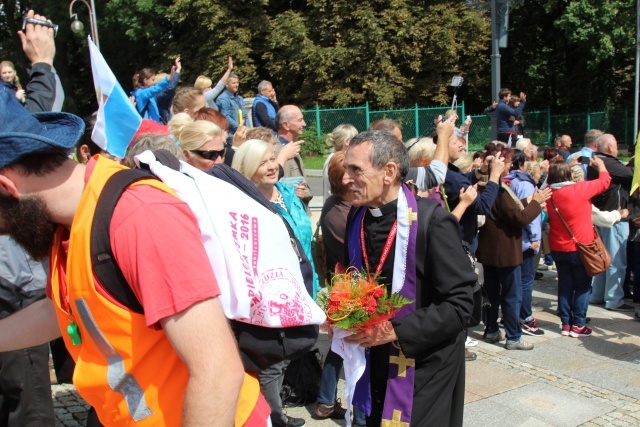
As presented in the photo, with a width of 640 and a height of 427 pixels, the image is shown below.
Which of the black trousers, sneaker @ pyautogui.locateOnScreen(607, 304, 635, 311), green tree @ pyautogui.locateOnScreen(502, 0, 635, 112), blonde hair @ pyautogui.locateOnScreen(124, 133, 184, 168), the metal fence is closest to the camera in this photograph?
blonde hair @ pyautogui.locateOnScreen(124, 133, 184, 168)

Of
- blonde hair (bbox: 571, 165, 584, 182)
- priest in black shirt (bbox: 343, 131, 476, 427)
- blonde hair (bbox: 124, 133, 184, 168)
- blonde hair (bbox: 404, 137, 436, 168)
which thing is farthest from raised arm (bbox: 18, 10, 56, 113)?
blonde hair (bbox: 571, 165, 584, 182)

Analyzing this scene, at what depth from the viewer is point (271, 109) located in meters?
9.88

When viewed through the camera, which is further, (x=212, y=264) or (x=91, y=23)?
(x=91, y=23)

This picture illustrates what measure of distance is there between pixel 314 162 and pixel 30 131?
23909 millimetres

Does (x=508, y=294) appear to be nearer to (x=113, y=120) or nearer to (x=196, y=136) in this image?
(x=196, y=136)

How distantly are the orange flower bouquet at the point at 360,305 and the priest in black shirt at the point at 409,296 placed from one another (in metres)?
0.08

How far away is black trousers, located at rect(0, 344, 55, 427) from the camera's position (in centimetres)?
416

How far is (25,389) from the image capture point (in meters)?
4.21

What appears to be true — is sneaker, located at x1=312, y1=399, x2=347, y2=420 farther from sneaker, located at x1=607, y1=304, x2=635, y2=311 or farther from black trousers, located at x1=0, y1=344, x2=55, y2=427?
sneaker, located at x1=607, y1=304, x2=635, y2=311

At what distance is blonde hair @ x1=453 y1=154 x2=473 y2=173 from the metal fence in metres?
20.2

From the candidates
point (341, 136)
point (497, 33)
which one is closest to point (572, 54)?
point (497, 33)

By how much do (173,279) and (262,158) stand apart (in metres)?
3.07

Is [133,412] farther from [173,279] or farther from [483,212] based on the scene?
[483,212]

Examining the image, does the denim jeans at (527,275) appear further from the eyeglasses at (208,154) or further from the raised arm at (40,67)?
the raised arm at (40,67)
